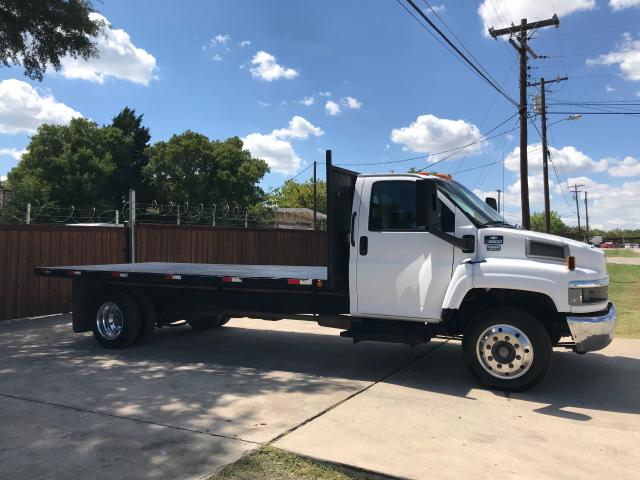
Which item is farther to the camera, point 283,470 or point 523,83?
point 523,83

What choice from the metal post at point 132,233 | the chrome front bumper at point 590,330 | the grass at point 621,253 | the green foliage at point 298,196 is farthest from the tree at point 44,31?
the green foliage at point 298,196

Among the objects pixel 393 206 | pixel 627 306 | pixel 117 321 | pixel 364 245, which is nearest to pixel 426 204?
pixel 393 206

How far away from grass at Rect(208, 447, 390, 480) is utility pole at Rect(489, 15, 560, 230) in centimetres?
1699

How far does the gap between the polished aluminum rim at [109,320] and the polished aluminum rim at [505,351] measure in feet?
17.4

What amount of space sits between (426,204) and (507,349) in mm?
1751

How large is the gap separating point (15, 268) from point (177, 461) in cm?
808

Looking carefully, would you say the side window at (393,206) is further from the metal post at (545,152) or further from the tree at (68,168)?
the tree at (68,168)

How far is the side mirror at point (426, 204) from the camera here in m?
5.75

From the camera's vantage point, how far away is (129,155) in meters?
49.2

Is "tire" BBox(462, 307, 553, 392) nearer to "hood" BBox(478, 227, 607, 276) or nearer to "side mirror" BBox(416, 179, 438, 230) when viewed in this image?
"hood" BBox(478, 227, 607, 276)

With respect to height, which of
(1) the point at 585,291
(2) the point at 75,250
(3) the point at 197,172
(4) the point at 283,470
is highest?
(3) the point at 197,172

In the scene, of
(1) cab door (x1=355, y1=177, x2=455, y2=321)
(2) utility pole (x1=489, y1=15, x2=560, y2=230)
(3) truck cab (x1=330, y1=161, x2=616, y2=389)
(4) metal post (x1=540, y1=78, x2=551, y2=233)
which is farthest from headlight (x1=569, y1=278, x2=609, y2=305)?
(4) metal post (x1=540, y1=78, x2=551, y2=233)

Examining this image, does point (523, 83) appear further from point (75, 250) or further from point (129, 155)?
point (129, 155)

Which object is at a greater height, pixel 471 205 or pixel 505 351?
pixel 471 205
